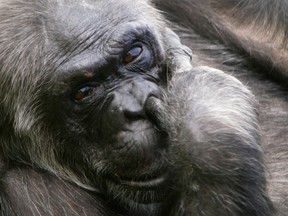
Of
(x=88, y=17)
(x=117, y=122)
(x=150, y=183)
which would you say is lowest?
(x=150, y=183)

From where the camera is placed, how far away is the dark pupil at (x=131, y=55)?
13.4ft

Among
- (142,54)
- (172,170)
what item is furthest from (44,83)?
(172,170)

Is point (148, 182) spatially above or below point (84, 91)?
below

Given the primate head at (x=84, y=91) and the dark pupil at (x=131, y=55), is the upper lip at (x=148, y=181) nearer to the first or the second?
the primate head at (x=84, y=91)

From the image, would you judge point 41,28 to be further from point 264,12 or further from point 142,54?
point 264,12

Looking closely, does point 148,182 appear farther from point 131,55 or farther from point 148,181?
point 131,55

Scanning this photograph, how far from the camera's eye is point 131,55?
4078mm

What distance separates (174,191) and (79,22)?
0.90 meters

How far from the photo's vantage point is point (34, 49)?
409cm

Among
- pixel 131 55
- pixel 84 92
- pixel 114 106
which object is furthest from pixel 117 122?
pixel 131 55

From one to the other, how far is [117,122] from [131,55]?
0.34m

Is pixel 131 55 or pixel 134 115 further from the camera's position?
pixel 131 55

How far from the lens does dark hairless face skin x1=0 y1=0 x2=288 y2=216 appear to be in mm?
3699

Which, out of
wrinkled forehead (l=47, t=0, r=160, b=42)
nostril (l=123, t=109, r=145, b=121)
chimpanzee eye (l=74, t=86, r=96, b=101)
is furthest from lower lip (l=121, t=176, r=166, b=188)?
wrinkled forehead (l=47, t=0, r=160, b=42)
